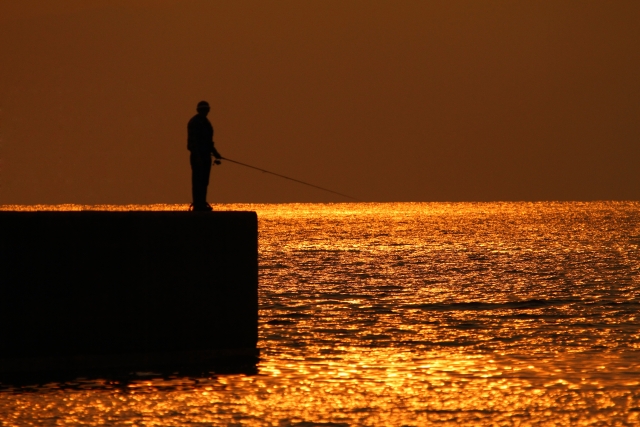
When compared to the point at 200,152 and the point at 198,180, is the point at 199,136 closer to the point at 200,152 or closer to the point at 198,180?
the point at 200,152

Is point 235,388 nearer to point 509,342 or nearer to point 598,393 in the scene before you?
point 598,393

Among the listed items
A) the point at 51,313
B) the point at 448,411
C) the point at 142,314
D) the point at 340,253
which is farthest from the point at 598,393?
the point at 340,253

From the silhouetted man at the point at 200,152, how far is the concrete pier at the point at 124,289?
1.05 m

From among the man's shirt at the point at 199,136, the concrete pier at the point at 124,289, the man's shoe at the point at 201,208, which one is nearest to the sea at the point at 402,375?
the concrete pier at the point at 124,289

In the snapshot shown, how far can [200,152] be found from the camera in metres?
18.8

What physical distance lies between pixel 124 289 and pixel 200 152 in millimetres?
2851

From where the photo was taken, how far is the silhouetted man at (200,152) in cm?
1875

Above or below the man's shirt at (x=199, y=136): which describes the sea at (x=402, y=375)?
below

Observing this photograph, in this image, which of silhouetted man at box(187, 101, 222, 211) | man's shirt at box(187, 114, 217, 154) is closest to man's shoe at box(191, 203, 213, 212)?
silhouetted man at box(187, 101, 222, 211)

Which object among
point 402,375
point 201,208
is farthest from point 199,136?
point 402,375

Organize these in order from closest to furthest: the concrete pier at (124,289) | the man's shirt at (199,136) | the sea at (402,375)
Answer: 1. the sea at (402,375)
2. the concrete pier at (124,289)
3. the man's shirt at (199,136)

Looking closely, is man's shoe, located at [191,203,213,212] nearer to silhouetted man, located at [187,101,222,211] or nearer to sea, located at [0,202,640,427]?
silhouetted man, located at [187,101,222,211]

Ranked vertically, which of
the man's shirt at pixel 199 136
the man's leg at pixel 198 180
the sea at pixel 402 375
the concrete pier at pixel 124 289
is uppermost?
the man's shirt at pixel 199 136

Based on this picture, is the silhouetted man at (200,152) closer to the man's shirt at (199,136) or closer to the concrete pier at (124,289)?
the man's shirt at (199,136)
